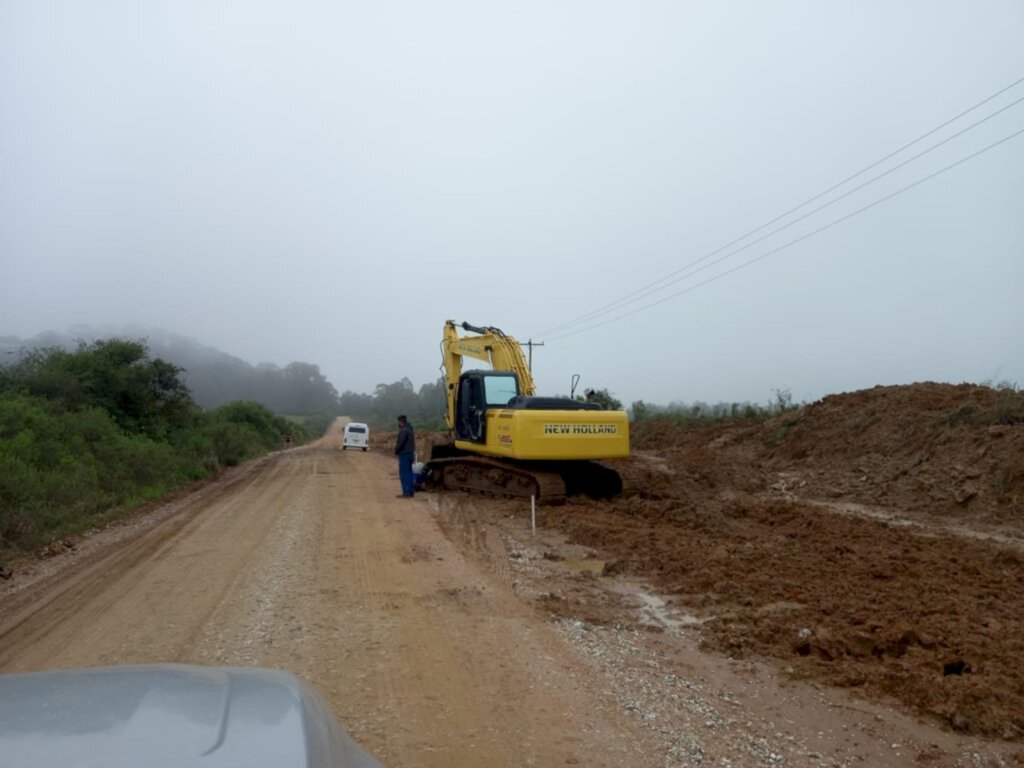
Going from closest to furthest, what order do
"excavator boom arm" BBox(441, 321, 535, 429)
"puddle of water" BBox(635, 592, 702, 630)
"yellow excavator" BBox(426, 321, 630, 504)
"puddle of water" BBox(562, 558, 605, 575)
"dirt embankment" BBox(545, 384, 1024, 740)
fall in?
"dirt embankment" BBox(545, 384, 1024, 740)
"puddle of water" BBox(635, 592, 702, 630)
"puddle of water" BBox(562, 558, 605, 575)
"yellow excavator" BBox(426, 321, 630, 504)
"excavator boom arm" BBox(441, 321, 535, 429)

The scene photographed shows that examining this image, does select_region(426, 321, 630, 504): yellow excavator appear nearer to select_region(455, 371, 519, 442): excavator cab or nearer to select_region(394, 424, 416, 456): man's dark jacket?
select_region(455, 371, 519, 442): excavator cab

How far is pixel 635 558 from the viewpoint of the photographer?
31.3 ft

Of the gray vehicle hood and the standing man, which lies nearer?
the gray vehicle hood

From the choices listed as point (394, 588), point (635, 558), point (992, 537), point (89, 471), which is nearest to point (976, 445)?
point (992, 537)

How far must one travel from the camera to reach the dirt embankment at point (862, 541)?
5707mm

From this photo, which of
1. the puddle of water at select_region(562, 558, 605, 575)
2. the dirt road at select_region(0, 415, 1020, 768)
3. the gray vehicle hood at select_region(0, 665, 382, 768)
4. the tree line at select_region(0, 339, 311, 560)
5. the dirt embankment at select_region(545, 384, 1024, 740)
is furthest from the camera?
the tree line at select_region(0, 339, 311, 560)

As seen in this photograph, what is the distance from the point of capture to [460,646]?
19.9 ft

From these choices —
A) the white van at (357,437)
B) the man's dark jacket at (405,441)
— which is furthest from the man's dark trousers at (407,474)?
the white van at (357,437)

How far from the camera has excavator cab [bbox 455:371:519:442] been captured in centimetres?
1577

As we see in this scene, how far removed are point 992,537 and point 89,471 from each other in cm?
1607

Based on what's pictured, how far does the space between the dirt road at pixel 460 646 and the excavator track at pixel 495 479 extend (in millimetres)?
2652

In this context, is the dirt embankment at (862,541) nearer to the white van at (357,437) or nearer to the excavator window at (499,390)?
the excavator window at (499,390)

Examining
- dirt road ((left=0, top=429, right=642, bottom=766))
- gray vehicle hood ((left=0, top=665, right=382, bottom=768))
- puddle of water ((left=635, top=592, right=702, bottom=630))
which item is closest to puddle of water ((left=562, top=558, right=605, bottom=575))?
dirt road ((left=0, top=429, right=642, bottom=766))

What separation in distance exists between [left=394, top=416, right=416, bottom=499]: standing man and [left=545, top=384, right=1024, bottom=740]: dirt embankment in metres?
3.72
